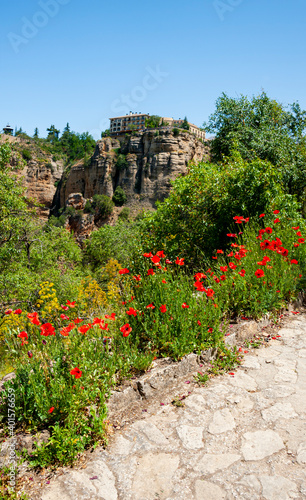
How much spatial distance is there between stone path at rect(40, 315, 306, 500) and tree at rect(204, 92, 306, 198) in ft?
40.0

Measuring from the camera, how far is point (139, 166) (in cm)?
5272

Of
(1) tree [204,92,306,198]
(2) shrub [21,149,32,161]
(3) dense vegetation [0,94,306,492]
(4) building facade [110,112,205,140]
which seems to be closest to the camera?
(3) dense vegetation [0,94,306,492]

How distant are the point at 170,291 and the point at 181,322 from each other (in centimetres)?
49

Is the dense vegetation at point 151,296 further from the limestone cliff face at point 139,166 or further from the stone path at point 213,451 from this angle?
the limestone cliff face at point 139,166

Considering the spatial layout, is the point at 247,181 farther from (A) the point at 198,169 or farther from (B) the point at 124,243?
(B) the point at 124,243

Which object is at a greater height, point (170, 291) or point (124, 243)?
point (170, 291)

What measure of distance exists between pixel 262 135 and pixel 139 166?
132 feet

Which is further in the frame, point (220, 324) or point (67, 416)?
point (220, 324)

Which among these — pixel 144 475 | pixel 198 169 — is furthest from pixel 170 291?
pixel 198 169

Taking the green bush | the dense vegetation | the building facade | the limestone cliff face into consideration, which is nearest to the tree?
the dense vegetation

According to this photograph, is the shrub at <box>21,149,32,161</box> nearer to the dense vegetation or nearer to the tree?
the tree

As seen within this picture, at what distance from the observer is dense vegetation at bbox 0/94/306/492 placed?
86.8 inches

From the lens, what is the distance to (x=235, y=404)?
2.55 m

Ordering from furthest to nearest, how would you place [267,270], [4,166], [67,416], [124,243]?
[124,243], [4,166], [267,270], [67,416]
